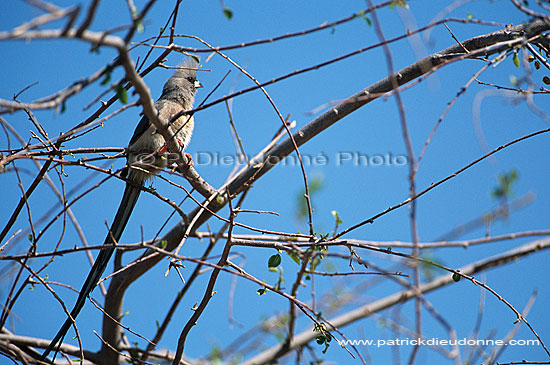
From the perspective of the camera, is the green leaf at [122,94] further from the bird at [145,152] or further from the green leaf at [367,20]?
the green leaf at [367,20]

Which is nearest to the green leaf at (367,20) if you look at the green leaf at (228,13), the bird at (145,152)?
the green leaf at (228,13)

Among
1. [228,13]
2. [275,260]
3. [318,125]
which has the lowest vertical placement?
[275,260]

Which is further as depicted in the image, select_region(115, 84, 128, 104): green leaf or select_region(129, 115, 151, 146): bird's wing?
select_region(129, 115, 151, 146): bird's wing

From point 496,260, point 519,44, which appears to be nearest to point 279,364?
point 496,260

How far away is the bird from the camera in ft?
8.66

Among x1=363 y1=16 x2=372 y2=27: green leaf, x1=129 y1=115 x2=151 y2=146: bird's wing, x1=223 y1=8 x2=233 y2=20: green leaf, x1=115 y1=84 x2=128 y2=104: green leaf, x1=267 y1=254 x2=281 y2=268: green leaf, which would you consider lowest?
x1=267 y1=254 x2=281 y2=268: green leaf

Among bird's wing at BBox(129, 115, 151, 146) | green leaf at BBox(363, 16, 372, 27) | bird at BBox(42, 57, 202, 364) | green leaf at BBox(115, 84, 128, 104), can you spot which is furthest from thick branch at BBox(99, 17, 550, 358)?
bird's wing at BBox(129, 115, 151, 146)

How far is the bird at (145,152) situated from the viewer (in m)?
2.64

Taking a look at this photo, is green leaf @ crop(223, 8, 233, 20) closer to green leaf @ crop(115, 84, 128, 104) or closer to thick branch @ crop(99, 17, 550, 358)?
green leaf @ crop(115, 84, 128, 104)

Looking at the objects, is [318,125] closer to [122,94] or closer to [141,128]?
[122,94]

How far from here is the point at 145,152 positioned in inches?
139

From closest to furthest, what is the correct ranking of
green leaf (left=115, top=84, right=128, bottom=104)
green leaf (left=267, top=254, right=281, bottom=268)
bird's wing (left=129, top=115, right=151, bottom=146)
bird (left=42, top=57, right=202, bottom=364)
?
1. green leaf (left=115, top=84, right=128, bottom=104)
2. green leaf (left=267, top=254, right=281, bottom=268)
3. bird (left=42, top=57, right=202, bottom=364)
4. bird's wing (left=129, top=115, right=151, bottom=146)

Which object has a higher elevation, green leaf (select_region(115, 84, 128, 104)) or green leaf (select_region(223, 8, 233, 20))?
green leaf (select_region(223, 8, 233, 20))

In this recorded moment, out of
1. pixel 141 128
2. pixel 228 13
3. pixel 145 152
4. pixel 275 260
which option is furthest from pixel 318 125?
pixel 141 128
